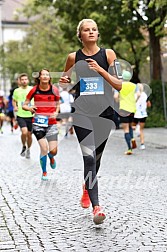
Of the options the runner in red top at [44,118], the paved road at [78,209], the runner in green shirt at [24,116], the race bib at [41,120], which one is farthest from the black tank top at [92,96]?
the runner in green shirt at [24,116]

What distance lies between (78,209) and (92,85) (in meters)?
1.57

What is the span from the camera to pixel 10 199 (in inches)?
322

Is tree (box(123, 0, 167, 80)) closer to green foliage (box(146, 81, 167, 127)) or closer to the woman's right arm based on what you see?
green foliage (box(146, 81, 167, 127))

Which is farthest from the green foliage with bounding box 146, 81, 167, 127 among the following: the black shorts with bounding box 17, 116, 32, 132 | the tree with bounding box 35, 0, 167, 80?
the black shorts with bounding box 17, 116, 32, 132

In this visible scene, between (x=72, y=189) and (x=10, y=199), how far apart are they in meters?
1.09

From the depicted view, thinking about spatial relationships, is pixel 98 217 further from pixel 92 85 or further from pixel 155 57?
pixel 155 57

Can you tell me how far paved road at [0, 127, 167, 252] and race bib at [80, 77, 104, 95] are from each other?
1291 millimetres

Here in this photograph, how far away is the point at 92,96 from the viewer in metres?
6.45

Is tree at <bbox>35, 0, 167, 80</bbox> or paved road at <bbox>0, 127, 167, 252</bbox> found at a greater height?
tree at <bbox>35, 0, 167, 80</bbox>

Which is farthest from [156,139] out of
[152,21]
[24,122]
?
[24,122]

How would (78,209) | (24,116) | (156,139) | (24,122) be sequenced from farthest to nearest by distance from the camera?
(156,139) < (24,116) < (24,122) < (78,209)

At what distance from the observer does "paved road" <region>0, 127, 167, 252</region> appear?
553cm

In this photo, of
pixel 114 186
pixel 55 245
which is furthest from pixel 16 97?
pixel 55 245

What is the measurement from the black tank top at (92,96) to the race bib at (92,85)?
0.04 m
